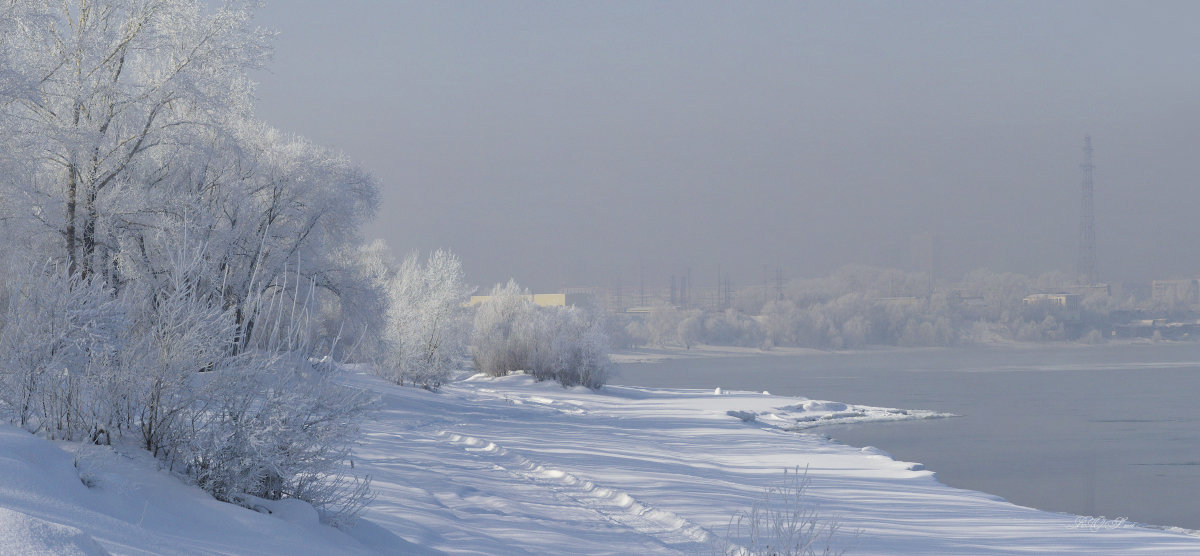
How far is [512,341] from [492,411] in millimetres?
16729

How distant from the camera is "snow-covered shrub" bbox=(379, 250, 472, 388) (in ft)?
95.2

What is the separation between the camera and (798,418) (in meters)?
28.2

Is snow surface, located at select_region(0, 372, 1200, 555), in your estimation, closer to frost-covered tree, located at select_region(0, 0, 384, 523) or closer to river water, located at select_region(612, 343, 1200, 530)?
frost-covered tree, located at select_region(0, 0, 384, 523)

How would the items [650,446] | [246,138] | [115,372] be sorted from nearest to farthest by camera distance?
1. [115,372]
2. [650,446]
3. [246,138]

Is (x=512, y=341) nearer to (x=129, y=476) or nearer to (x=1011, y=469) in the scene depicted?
(x=1011, y=469)

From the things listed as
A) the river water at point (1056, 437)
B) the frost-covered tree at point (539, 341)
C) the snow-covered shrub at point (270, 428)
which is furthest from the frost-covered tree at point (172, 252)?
the river water at point (1056, 437)

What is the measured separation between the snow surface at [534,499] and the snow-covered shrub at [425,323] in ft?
16.8

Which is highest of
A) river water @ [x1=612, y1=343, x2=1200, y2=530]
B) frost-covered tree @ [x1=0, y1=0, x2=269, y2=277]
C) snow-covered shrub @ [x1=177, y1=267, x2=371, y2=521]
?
frost-covered tree @ [x1=0, y1=0, x2=269, y2=277]

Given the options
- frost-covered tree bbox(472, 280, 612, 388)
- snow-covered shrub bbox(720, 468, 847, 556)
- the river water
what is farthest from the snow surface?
frost-covered tree bbox(472, 280, 612, 388)

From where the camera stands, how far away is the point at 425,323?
3059cm

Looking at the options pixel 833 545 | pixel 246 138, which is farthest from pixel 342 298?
pixel 833 545

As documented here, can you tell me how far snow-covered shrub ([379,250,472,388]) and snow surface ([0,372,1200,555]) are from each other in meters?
5.13

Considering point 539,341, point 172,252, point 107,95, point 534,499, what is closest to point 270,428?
point 534,499

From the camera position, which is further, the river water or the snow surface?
the river water
